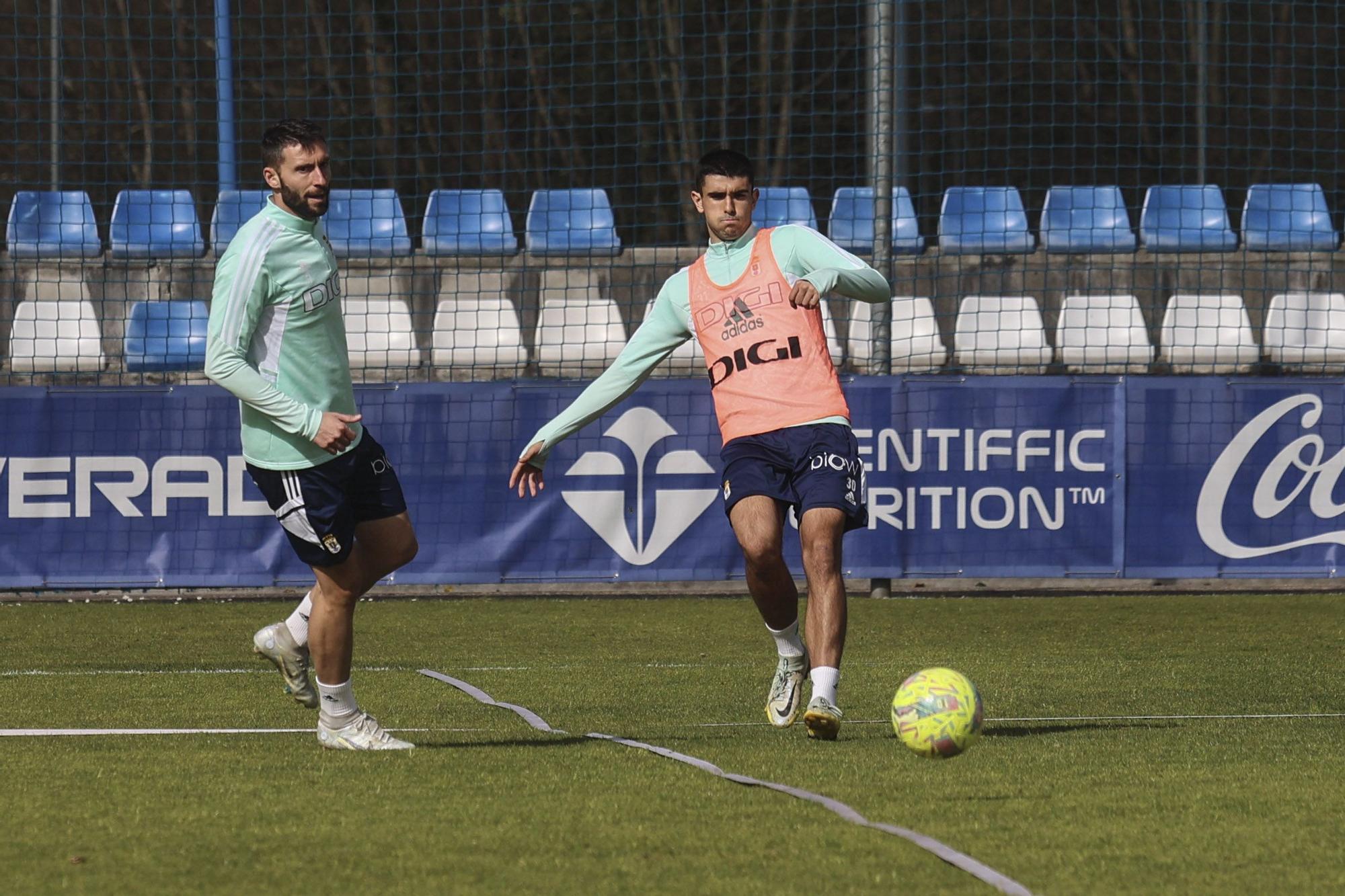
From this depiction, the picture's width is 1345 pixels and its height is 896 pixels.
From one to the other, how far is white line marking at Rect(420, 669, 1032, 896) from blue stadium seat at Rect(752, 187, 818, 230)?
8.56 m

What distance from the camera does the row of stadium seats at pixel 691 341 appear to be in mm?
13797

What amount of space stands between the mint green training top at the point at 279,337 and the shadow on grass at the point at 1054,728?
2.34 m

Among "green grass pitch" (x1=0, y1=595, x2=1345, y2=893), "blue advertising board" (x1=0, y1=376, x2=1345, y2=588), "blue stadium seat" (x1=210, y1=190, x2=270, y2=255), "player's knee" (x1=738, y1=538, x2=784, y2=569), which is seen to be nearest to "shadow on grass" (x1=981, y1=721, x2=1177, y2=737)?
"green grass pitch" (x1=0, y1=595, x2=1345, y2=893)

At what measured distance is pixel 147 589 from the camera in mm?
12641

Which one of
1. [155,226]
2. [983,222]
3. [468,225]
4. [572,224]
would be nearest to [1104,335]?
[983,222]

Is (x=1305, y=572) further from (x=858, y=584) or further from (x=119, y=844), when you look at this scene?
(x=119, y=844)

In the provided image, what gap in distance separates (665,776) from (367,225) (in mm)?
11301

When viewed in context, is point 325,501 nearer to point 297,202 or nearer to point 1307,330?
point 297,202

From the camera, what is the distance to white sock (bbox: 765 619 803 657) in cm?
670

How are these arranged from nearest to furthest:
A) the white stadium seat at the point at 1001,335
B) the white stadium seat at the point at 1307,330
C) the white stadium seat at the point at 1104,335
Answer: the white stadium seat at the point at 1307,330
the white stadium seat at the point at 1001,335
the white stadium seat at the point at 1104,335

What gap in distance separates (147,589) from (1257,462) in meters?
7.28


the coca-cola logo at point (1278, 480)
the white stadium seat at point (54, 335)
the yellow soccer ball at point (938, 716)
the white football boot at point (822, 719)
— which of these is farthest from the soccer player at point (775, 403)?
the white stadium seat at point (54, 335)

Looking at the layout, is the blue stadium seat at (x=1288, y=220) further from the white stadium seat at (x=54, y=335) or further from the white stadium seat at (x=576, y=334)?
the white stadium seat at (x=54, y=335)

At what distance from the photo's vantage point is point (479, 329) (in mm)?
13992
